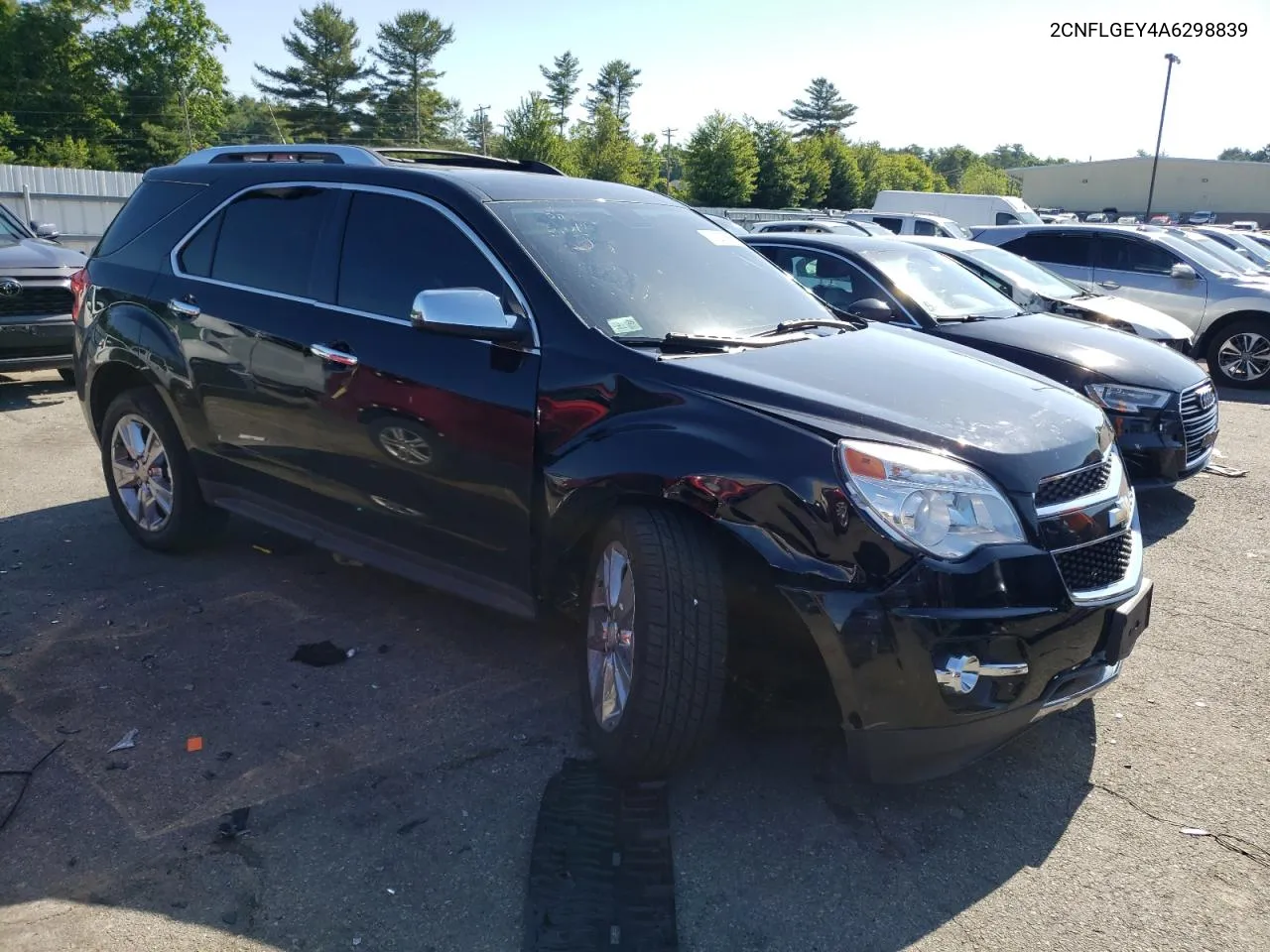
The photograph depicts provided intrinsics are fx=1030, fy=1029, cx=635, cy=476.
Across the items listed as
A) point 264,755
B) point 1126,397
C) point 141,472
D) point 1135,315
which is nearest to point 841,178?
point 1135,315

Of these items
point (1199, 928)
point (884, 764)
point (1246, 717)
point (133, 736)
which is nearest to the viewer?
point (1199, 928)

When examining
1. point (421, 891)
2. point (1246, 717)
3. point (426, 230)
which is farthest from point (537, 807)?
point (1246, 717)

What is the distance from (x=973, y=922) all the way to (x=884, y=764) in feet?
1.49

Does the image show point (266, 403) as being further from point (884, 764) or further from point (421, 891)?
point (884, 764)

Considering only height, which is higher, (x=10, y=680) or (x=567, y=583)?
(x=567, y=583)

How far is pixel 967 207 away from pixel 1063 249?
17.5 m

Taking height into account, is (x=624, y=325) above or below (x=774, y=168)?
below

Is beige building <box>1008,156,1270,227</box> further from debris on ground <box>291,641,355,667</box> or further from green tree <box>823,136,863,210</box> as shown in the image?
debris on ground <box>291,641,355,667</box>

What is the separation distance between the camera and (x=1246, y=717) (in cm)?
386

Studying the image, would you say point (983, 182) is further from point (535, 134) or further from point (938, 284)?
point (938, 284)

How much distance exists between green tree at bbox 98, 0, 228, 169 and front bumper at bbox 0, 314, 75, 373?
5676cm

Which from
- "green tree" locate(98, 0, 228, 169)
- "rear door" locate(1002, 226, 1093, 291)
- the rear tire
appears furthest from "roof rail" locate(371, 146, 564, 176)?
"green tree" locate(98, 0, 228, 169)

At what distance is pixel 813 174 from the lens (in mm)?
46781

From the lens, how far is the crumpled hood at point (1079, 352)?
645 cm
